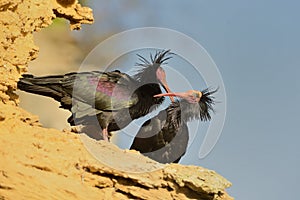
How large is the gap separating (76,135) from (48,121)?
141 cm

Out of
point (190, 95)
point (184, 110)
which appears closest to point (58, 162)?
point (190, 95)

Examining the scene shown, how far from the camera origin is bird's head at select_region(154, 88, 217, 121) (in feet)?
21.6

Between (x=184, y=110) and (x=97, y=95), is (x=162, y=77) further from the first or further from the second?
(x=97, y=95)

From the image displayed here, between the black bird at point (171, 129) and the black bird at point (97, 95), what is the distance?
0.69 ft

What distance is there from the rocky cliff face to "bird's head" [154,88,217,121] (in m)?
1.51

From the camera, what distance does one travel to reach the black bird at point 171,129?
6723mm

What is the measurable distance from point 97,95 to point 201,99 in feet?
3.48

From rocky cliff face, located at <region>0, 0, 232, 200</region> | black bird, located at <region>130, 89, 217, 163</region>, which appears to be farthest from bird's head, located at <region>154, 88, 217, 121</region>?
rocky cliff face, located at <region>0, 0, 232, 200</region>

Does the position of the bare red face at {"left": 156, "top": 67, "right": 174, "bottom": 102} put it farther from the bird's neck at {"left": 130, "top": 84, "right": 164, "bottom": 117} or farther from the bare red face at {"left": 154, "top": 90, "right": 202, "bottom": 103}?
the bare red face at {"left": 154, "top": 90, "right": 202, "bottom": 103}

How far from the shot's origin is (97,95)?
20.6ft

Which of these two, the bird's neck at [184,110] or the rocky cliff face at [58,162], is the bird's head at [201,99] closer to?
the bird's neck at [184,110]

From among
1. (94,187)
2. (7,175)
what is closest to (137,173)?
(94,187)

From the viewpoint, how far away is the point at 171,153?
684 centimetres

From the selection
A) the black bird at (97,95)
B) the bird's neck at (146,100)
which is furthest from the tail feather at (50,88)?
the bird's neck at (146,100)
